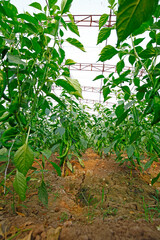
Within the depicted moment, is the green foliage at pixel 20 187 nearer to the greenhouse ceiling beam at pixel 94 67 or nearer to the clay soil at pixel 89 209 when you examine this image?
the clay soil at pixel 89 209

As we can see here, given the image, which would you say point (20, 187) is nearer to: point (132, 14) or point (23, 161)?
point (23, 161)

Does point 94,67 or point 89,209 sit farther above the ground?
point 94,67

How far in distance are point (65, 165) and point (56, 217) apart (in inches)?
41.1

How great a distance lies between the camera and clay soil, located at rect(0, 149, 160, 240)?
611mm

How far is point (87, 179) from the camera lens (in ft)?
5.34

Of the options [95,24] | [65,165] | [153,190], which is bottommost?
[65,165]

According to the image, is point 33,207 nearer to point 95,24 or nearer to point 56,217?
point 56,217

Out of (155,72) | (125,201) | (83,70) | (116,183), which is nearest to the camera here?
(155,72)

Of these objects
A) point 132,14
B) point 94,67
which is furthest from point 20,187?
point 94,67

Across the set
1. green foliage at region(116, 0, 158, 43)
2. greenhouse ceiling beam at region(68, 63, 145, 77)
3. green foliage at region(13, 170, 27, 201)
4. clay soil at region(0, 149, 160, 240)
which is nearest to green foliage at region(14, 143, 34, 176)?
green foliage at region(13, 170, 27, 201)

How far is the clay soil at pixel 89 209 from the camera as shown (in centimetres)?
61

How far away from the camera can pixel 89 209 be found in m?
1.06

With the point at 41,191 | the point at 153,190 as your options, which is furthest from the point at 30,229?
the point at 153,190

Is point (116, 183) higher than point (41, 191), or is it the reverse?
point (41, 191)
